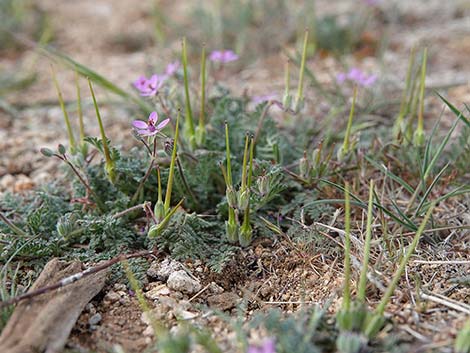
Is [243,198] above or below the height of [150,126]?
below

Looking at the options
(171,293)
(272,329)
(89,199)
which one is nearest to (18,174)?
(89,199)

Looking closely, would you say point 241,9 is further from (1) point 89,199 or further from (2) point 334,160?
(1) point 89,199

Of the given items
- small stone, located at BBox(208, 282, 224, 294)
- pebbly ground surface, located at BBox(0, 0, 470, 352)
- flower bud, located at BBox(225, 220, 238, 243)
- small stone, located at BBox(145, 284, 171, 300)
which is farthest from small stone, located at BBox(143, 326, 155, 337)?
flower bud, located at BBox(225, 220, 238, 243)

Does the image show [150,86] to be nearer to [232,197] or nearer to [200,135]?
[200,135]

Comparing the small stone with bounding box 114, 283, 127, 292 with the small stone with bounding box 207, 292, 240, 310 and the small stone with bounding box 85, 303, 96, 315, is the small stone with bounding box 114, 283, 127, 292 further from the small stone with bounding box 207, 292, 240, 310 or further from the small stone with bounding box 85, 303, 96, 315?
the small stone with bounding box 207, 292, 240, 310

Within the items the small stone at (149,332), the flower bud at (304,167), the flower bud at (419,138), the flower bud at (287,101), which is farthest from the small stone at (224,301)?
the flower bud at (419,138)

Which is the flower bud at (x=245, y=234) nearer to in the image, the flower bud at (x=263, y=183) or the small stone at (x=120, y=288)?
A: the flower bud at (x=263, y=183)

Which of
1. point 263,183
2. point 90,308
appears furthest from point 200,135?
point 90,308
